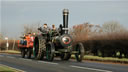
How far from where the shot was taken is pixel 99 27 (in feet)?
181

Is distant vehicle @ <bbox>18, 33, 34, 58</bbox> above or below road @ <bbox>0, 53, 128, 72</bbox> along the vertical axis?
above

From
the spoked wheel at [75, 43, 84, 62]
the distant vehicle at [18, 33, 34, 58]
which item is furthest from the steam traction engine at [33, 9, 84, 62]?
the distant vehicle at [18, 33, 34, 58]

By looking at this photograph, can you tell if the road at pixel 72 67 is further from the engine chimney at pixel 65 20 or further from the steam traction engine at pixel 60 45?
the engine chimney at pixel 65 20

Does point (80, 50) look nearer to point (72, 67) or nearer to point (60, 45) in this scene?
point (60, 45)

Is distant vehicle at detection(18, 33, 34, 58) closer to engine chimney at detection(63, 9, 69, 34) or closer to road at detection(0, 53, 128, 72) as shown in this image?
engine chimney at detection(63, 9, 69, 34)

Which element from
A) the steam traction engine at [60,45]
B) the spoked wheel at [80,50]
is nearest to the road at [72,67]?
the steam traction engine at [60,45]

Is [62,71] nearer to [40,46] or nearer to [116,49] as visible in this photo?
[40,46]

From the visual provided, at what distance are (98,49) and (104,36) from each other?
165cm

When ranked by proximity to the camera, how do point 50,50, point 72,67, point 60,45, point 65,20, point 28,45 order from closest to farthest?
point 72,67 < point 50,50 < point 60,45 < point 65,20 < point 28,45

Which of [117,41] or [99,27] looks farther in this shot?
[99,27]

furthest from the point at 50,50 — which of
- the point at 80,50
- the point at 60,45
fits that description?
the point at 80,50

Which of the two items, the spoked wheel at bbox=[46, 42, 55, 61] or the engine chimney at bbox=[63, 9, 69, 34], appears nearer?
the spoked wheel at bbox=[46, 42, 55, 61]

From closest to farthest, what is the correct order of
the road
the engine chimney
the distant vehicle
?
the road, the engine chimney, the distant vehicle

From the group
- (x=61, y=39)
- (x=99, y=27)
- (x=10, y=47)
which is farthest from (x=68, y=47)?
(x=10, y=47)
